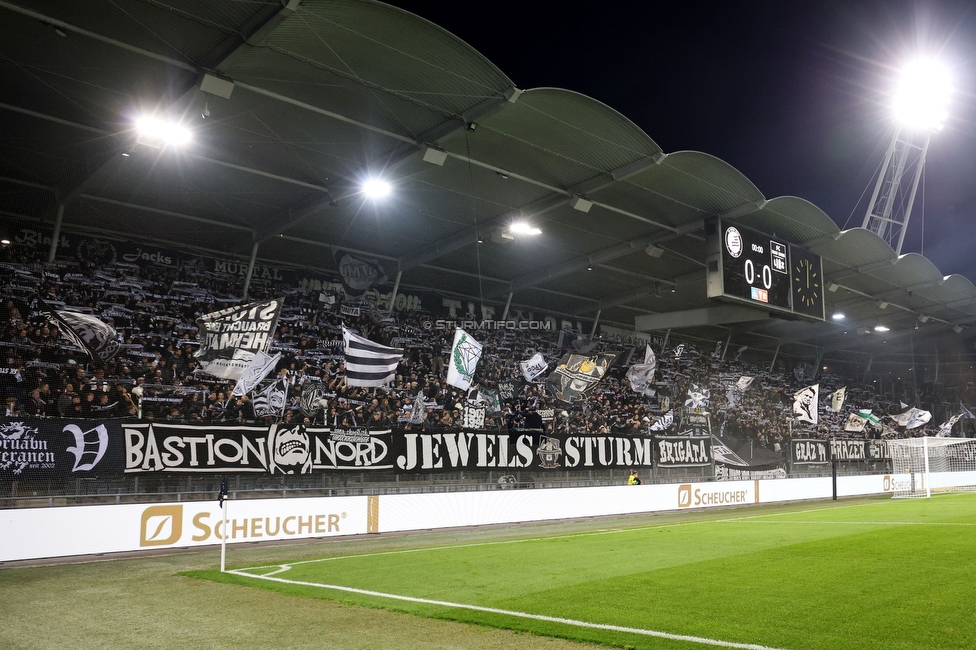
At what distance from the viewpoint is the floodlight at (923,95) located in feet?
143

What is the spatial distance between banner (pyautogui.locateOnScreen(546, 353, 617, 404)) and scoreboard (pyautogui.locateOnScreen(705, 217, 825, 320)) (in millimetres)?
5644

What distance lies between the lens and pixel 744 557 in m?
12.4

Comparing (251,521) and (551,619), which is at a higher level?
(551,619)

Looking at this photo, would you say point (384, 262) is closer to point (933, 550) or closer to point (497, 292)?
point (497, 292)

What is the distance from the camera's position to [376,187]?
21531 mm

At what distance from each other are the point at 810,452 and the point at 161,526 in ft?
96.3

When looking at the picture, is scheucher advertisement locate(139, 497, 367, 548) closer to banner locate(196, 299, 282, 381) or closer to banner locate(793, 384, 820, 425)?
banner locate(196, 299, 282, 381)

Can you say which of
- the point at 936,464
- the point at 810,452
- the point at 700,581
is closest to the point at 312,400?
the point at 700,581

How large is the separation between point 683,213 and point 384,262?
37.5 ft

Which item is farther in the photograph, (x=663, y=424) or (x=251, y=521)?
(x=663, y=424)

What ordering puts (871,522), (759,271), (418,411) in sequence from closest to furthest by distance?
(871,522) < (759,271) < (418,411)

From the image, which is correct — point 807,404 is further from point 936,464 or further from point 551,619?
point 551,619

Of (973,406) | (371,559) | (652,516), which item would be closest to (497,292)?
(652,516)

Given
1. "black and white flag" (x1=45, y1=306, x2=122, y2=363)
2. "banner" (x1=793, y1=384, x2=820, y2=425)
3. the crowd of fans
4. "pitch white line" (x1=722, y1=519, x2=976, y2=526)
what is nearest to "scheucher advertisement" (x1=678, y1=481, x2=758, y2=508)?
the crowd of fans
